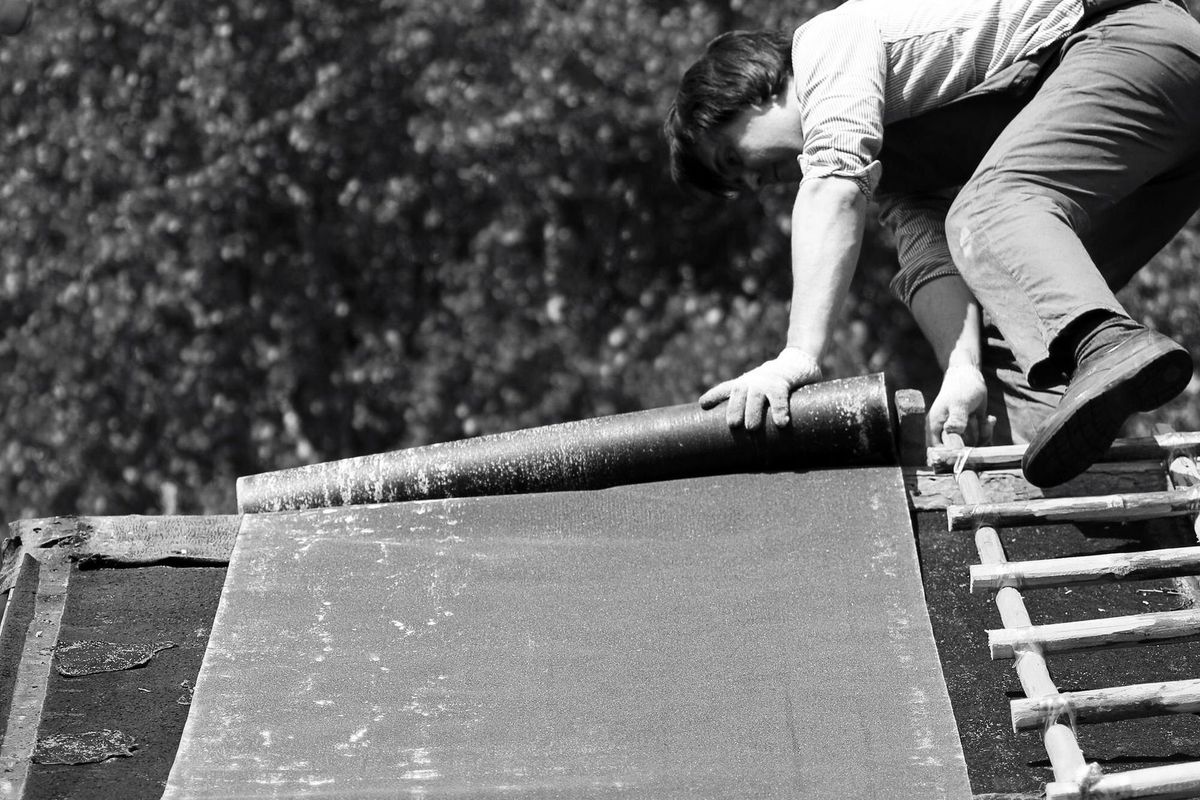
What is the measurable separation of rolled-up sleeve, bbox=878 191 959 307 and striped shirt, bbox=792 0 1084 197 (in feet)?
1.08

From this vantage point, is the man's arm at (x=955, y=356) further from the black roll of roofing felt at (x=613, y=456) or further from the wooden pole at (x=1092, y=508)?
the wooden pole at (x=1092, y=508)

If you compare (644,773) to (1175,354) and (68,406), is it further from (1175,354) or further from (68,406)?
(68,406)

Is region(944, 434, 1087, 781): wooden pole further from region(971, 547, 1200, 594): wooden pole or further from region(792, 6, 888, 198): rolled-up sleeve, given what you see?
region(792, 6, 888, 198): rolled-up sleeve

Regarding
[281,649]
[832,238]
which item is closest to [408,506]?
[281,649]

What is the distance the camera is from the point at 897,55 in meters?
2.98

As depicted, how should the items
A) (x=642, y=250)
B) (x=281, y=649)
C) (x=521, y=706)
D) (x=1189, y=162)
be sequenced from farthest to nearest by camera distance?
(x=642, y=250) → (x=1189, y=162) → (x=281, y=649) → (x=521, y=706)

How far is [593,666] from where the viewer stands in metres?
2.29

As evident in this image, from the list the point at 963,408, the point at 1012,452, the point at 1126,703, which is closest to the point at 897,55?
the point at 963,408

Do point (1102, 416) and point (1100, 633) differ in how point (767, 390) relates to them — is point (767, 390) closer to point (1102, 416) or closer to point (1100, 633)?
point (1102, 416)

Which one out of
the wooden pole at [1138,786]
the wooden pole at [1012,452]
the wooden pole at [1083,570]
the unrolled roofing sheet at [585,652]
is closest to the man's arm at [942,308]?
the wooden pole at [1012,452]

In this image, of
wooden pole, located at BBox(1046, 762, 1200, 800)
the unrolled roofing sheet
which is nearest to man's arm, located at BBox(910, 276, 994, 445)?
the unrolled roofing sheet

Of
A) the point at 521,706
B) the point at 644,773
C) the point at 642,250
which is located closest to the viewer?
the point at 644,773

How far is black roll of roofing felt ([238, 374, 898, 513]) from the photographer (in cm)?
284

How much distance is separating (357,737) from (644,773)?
40cm
